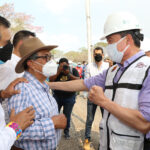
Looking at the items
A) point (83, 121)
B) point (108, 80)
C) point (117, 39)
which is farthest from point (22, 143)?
point (83, 121)

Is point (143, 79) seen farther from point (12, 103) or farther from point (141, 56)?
point (12, 103)

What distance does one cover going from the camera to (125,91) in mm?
1434

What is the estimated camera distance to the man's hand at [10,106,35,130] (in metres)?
1.35

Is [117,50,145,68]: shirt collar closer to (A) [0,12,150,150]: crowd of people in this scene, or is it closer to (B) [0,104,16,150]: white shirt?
(A) [0,12,150,150]: crowd of people

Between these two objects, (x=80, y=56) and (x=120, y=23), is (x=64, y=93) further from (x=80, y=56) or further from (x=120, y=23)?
(x=80, y=56)

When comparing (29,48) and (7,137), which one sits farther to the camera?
(29,48)

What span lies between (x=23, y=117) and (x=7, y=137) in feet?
1.10

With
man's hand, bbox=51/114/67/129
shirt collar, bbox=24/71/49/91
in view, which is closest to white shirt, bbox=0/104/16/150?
man's hand, bbox=51/114/67/129

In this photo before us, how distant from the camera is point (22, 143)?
5.48 ft

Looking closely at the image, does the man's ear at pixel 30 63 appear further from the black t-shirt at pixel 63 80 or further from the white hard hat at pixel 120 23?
the black t-shirt at pixel 63 80

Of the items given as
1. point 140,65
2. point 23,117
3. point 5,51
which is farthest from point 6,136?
point 140,65

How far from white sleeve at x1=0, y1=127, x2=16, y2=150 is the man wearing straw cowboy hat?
1.32ft

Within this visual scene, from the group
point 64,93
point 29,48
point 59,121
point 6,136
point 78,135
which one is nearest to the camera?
point 6,136

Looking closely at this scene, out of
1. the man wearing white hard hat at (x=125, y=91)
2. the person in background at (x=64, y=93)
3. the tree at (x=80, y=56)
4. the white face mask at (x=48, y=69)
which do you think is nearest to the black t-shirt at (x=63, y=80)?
the person in background at (x=64, y=93)
